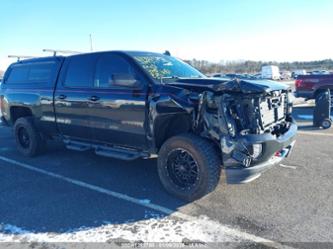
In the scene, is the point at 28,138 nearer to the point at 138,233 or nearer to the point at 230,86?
the point at 138,233

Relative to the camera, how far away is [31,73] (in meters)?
6.71

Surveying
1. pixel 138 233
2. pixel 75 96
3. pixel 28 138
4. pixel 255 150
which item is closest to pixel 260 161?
pixel 255 150

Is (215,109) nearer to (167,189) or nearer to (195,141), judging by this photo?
(195,141)

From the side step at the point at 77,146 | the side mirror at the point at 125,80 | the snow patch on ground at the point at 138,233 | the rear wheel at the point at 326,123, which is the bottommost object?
the snow patch on ground at the point at 138,233

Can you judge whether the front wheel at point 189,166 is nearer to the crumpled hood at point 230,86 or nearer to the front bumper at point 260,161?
the front bumper at point 260,161

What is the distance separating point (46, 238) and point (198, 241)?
160cm

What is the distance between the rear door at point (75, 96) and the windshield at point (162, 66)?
86cm

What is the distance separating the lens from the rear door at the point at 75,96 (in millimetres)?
5457

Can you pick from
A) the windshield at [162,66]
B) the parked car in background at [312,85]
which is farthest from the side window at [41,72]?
the parked car in background at [312,85]

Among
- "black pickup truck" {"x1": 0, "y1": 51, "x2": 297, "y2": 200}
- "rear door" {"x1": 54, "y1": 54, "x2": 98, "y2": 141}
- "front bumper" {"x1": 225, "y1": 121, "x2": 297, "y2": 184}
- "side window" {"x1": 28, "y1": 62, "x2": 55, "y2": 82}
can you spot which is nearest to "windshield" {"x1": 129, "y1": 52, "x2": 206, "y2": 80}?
"black pickup truck" {"x1": 0, "y1": 51, "x2": 297, "y2": 200}

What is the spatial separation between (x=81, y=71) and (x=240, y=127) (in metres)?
3.04

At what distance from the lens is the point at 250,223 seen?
3.63 meters

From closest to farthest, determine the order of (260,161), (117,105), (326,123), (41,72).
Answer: (260,161) → (117,105) → (41,72) → (326,123)

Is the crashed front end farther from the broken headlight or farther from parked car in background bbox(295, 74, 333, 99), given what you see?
parked car in background bbox(295, 74, 333, 99)
